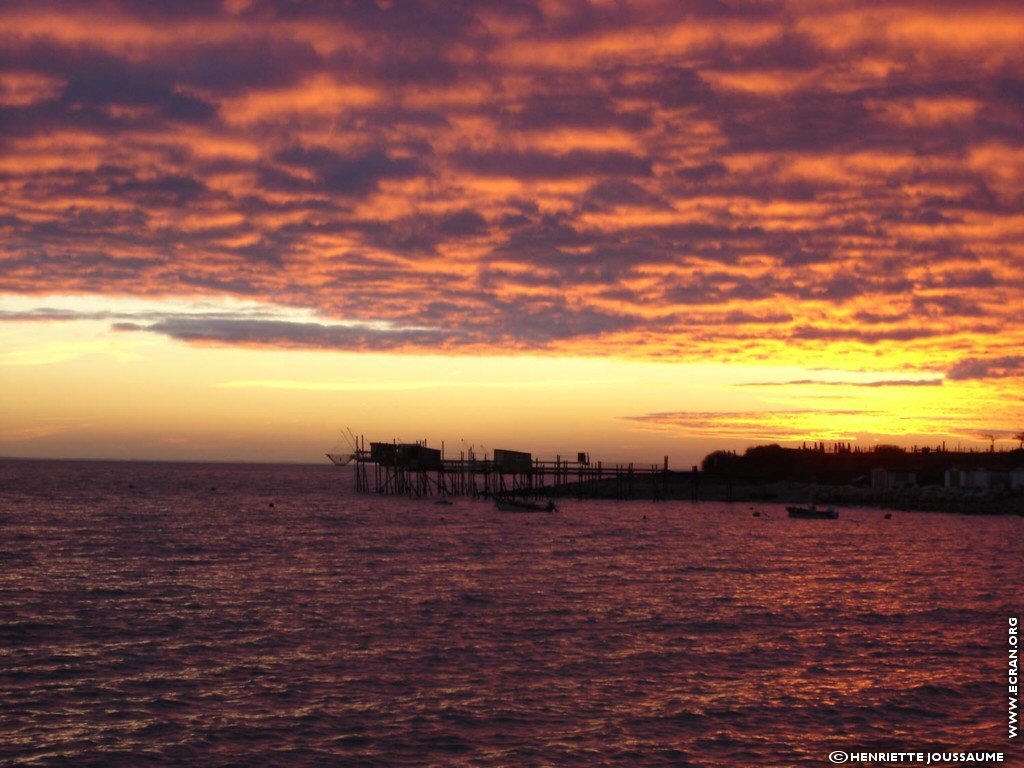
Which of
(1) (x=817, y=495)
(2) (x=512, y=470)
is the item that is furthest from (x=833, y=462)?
(2) (x=512, y=470)

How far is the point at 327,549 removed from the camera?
59.8 metres

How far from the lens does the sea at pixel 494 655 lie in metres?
20.1


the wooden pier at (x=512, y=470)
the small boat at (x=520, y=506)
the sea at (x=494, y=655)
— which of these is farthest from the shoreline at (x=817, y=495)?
the sea at (x=494, y=655)

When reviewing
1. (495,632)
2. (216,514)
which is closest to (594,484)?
(216,514)

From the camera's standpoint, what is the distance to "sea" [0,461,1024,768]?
65.9 feet

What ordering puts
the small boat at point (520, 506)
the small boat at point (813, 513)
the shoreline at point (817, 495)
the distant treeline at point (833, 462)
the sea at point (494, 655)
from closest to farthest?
the sea at point (494, 655), the small boat at point (813, 513), the small boat at point (520, 506), the shoreline at point (817, 495), the distant treeline at point (833, 462)

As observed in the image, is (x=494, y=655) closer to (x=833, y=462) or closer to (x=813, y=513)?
(x=813, y=513)

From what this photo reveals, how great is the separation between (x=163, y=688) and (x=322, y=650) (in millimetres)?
5341

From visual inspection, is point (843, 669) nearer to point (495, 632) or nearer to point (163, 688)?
point (495, 632)

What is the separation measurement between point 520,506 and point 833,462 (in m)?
87.0

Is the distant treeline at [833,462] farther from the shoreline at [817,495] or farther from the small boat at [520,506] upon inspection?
the small boat at [520,506]

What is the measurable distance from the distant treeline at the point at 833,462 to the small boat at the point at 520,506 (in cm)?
5963

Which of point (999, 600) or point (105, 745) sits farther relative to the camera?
point (999, 600)

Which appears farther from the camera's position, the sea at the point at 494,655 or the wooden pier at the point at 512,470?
the wooden pier at the point at 512,470
